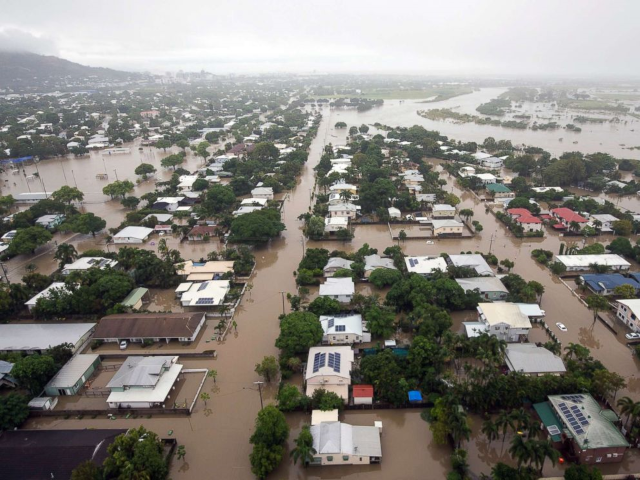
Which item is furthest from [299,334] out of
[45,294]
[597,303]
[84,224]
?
[84,224]

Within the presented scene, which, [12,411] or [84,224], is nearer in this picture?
[12,411]

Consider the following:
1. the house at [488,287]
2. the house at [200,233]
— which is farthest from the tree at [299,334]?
the house at [200,233]

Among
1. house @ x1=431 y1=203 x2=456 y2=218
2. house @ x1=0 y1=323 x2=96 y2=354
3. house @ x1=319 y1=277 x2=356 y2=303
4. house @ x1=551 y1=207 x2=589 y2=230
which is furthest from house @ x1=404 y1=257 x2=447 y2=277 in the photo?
house @ x1=0 y1=323 x2=96 y2=354

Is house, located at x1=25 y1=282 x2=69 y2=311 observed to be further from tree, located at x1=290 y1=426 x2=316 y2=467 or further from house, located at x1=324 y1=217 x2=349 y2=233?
house, located at x1=324 y1=217 x2=349 y2=233

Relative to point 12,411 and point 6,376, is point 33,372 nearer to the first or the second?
point 12,411

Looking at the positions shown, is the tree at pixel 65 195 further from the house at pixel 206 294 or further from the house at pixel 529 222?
the house at pixel 529 222
